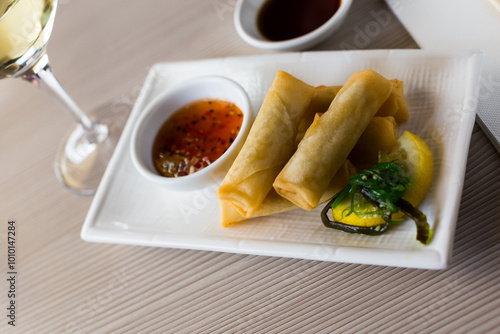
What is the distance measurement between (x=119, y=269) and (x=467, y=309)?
1.12 meters

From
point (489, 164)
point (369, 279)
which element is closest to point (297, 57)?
point (489, 164)

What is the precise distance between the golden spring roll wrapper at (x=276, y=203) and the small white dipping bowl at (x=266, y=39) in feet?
2.21

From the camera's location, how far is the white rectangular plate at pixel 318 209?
3.74 feet

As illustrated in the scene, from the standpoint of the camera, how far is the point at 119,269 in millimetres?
1579

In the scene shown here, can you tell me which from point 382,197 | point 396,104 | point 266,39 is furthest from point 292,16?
point 382,197

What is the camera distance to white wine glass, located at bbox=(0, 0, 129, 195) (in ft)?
4.65

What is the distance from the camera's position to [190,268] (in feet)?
4.86

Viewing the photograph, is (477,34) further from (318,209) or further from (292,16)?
(292,16)

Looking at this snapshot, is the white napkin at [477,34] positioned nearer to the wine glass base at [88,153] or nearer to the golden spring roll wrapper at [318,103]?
the golden spring roll wrapper at [318,103]

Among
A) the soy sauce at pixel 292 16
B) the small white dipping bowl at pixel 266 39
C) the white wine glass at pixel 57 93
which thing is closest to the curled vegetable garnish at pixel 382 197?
the small white dipping bowl at pixel 266 39

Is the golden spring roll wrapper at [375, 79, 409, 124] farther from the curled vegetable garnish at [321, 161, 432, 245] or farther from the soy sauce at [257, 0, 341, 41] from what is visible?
the soy sauce at [257, 0, 341, 41]

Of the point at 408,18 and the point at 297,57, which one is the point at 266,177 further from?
the point at 408,18

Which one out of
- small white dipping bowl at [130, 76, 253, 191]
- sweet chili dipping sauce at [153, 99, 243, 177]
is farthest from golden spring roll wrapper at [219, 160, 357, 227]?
sweet chili dipping sauce at [153, 99, 243, 177]

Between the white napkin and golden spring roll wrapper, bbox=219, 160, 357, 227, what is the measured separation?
42cm
